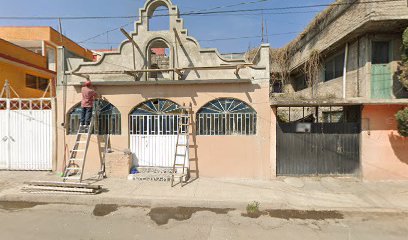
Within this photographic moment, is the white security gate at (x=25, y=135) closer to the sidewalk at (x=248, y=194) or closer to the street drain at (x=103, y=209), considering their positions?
the sidewalk at (x=248, y=194)

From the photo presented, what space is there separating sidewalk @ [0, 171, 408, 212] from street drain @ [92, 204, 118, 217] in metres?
0.13

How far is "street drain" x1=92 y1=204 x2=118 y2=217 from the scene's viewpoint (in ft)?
15.9

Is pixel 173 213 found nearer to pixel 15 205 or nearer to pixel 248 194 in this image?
pixel 248 194

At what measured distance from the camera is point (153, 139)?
24.0 ft

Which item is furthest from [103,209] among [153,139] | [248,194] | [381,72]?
[381,72]

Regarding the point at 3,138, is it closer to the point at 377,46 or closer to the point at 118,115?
the point at 118,115

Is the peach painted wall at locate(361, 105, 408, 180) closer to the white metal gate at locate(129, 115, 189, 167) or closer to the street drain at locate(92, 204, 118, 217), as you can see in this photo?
the white metal gate at locate(129, 115, 189, 167)

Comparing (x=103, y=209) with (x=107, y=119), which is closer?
(x=103, y=209)

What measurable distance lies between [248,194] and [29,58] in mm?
13933

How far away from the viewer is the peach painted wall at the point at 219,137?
6.94 metres

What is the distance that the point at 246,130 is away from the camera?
708 centimetres

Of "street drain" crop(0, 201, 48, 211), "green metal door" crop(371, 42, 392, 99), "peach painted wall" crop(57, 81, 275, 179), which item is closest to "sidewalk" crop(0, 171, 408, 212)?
"street drain" crop(0, 201, 48, 211)

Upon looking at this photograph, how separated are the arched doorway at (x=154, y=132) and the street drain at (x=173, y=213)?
2303mm

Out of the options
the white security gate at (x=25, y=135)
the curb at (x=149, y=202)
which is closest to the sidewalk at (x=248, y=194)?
the curb at (x=149, y=202)
